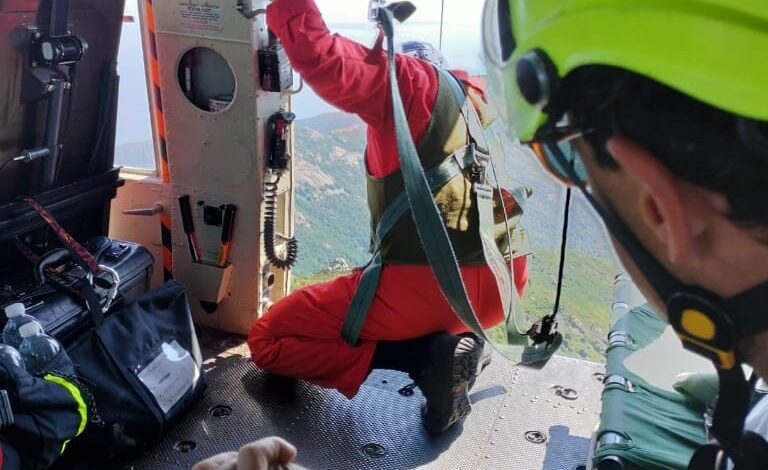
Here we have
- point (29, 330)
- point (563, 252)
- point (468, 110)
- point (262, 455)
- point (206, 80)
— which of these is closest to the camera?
point (262, 455)

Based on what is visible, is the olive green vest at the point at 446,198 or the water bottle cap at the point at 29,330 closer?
the water bottle cap at the point at 29,330

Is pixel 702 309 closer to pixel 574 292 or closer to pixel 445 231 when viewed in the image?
pixel 445 231

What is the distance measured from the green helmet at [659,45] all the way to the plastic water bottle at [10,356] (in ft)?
6.40

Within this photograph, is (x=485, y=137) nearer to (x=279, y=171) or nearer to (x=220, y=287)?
(x=279, y=171)

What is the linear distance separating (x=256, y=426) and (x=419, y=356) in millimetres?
705

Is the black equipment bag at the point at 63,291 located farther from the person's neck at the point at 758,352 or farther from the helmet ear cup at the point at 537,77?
the person's neck at the point at 758,352

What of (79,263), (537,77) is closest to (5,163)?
(79,263)

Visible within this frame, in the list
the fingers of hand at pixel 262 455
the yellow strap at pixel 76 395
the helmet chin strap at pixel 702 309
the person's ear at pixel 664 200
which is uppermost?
the person's ear at pixel 664 200

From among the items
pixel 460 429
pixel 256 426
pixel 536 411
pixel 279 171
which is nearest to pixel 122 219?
pixel 279 171

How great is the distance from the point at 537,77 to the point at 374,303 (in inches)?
80.7

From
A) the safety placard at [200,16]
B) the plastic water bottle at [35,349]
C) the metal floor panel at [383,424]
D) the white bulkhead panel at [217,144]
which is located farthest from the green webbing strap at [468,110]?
the plastic water bottle at [35,349]

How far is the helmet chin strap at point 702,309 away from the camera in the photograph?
0.77 meters

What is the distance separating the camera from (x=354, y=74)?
2.36m

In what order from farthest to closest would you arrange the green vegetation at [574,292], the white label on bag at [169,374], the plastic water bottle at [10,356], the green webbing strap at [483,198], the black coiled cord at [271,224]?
the black coiled cord at [271,224] → the white label on bag at [169,374] → the plastic water bottle at [10,356] → the green webbing strap at [483,198] → the green vegetation at [574,292]
